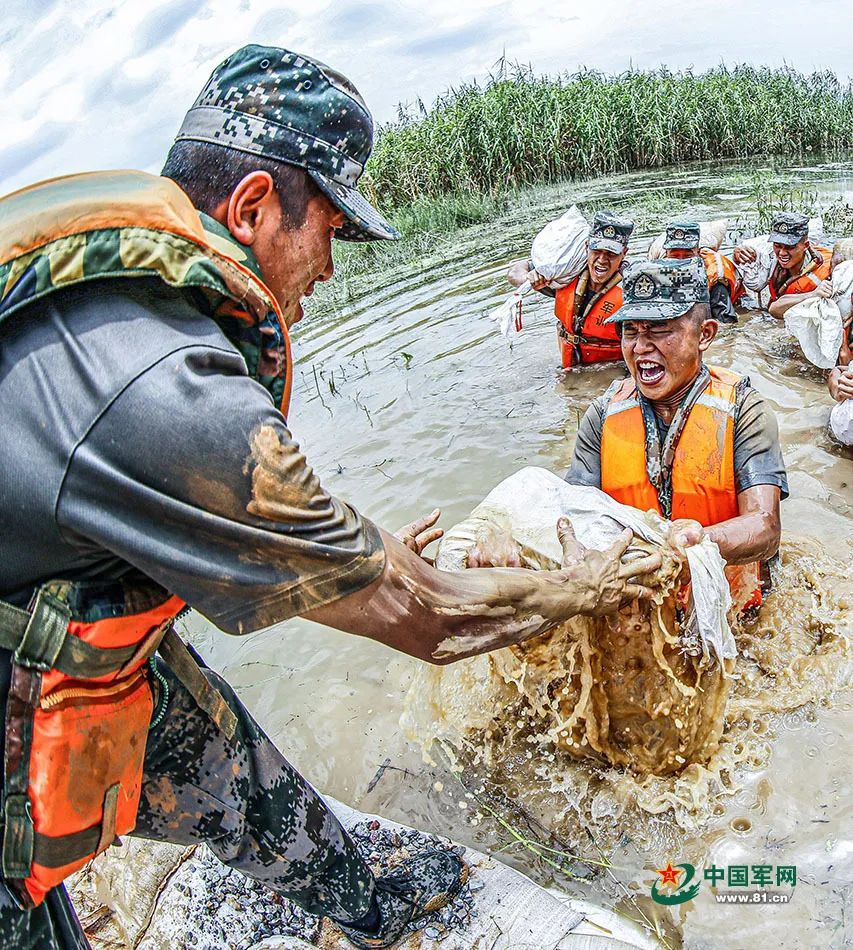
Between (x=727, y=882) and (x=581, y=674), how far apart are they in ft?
2.67

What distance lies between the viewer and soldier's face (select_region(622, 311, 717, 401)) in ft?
10.9

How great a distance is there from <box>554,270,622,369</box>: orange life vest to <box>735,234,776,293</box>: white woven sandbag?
6.59 ft

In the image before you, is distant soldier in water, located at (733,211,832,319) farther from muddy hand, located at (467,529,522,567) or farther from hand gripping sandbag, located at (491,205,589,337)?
muddy hand, located at (467,529,522,567)

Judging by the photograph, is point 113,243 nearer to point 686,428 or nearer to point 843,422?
point 686,428

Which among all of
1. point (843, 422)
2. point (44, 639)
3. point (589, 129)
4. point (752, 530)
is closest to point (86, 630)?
point (44, 639)

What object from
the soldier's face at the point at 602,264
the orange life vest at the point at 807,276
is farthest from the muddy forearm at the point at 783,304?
the soldier's face at the point at 602,264

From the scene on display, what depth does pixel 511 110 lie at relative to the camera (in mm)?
16328

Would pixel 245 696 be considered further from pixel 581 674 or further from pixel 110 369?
pixel 110 369

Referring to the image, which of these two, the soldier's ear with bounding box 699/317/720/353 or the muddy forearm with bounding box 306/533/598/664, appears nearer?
the muddy forearm with bounding box 306/533/598/664

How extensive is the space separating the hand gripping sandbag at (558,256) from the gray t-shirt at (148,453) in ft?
18.7

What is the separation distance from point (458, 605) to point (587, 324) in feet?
18.3

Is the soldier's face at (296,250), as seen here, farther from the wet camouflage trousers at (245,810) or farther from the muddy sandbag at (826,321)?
the muddy sandbag at (826,321)

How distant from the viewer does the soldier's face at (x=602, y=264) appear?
667cm

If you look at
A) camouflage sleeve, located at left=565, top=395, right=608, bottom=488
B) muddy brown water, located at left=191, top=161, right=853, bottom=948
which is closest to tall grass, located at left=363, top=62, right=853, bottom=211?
muddy brown water, located at left=191, top=161, right=853, bottom=948
